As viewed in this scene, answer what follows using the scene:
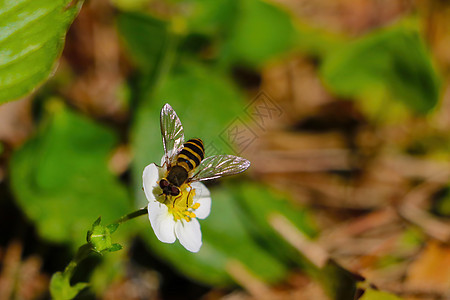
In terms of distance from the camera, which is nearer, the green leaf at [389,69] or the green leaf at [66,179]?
the green leaf at [66,179]

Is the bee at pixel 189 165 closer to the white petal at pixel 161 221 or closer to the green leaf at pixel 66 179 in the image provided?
the white petal at pixel 161 221

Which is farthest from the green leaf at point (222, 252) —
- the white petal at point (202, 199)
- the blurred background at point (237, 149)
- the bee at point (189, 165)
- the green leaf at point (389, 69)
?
the green leaf at point (389, 69)

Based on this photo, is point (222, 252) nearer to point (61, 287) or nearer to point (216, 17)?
point (61, 287)

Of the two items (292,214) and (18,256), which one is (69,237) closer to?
(18,256)

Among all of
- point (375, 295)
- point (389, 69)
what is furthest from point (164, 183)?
point (389, 69)

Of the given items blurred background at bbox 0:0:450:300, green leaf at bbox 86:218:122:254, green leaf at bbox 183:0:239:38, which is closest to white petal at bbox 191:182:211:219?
green leaf at bbox 86:218:122:254

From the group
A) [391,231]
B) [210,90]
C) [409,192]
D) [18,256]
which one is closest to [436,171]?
[409,192]
